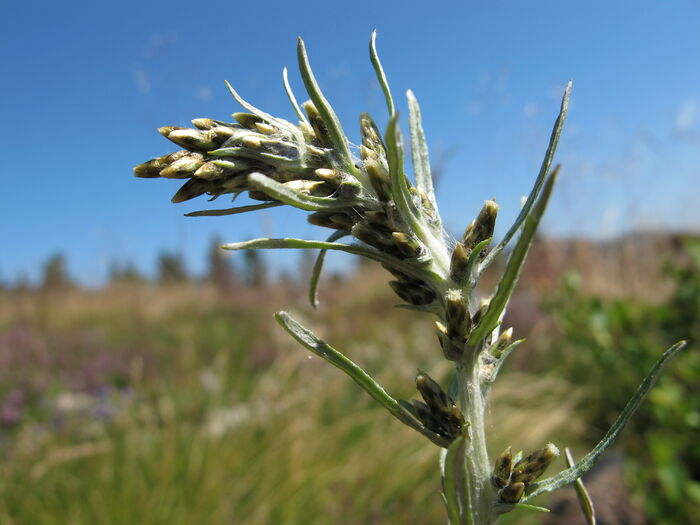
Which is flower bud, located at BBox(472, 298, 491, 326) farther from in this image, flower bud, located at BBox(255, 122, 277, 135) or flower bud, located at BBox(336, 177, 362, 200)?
flower bud, located at BBox(255, 122, 277, 135)

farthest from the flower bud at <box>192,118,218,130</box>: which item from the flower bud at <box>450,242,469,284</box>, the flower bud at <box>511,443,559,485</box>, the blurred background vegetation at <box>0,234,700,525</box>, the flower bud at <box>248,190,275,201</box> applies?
the blurred background vegetation at <box>0,234,700,525</box>

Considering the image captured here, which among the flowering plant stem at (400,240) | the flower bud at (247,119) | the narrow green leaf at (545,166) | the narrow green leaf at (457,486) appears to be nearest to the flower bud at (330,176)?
the flowering plant stem at (400,240)

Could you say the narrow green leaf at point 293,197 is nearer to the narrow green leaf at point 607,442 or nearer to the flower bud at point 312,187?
the flower bud at point 312,187

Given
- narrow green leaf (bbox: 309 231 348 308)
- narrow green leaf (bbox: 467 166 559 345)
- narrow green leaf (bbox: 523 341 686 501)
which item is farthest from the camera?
narrow green leaf (bbox: 309 231 348 308)

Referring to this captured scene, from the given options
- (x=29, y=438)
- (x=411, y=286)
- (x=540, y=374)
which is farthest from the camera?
(x=540, y=374)

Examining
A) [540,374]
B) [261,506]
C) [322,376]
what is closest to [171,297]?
[322,376]

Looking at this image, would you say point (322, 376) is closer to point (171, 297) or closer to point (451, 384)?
point (451, 384)

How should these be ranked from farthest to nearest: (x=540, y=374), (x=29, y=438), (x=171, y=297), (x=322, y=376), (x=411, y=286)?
(x=171, y=297) < (x=540, y=374) < (x=322, y=376) < (x=29, y=438) < (x=411, y=286)
